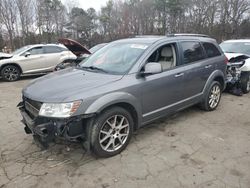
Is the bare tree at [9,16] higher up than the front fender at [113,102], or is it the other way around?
the bare tree at [9,16]

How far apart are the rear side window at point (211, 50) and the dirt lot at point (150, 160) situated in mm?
1489

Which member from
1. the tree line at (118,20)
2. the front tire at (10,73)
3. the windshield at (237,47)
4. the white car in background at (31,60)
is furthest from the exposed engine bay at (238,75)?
the tree line at (118,20)

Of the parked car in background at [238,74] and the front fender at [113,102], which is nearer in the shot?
the front fender at [113,102]

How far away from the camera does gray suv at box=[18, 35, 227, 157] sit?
9.42ft

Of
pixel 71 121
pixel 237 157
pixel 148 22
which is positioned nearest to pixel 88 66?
pixel 71 121

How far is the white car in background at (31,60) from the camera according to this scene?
366 inches

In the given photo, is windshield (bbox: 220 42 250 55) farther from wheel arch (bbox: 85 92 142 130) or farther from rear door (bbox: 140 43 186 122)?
wheel arch (bbox: 85 92 142 130)

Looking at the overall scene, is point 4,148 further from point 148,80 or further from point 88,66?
point 148,80

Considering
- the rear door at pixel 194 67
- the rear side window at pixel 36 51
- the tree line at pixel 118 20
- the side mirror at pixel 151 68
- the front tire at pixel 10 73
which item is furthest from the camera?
the tree line at pixel 118 20

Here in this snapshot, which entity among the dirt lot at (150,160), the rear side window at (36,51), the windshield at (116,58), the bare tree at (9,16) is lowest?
the dirt lot at (150,160)

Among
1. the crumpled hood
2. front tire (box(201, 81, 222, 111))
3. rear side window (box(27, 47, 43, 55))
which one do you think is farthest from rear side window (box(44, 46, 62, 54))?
front tire (box(201, 81, 222, 111))

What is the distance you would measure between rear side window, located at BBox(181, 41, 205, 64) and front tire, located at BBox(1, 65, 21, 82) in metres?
7.60

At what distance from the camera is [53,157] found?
331 centimetres

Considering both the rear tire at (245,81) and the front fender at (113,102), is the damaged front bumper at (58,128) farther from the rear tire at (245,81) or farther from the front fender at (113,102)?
the rear tire at (245,81)
